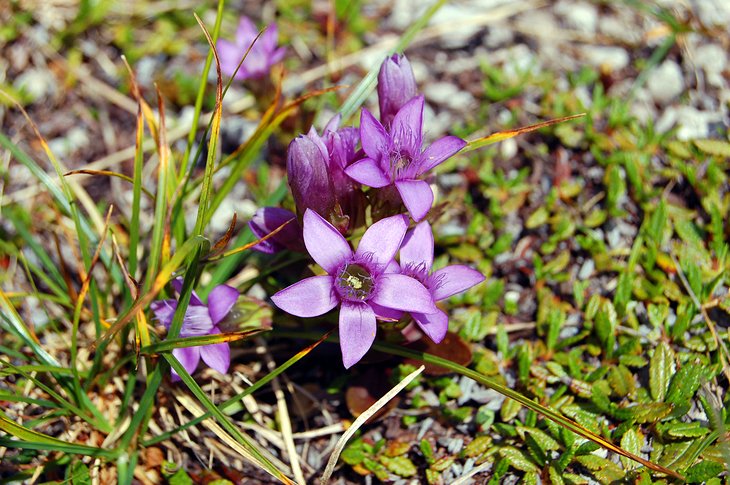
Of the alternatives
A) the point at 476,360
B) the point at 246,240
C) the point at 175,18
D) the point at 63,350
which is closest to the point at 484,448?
the point at 476,360

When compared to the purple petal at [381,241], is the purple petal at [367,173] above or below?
above

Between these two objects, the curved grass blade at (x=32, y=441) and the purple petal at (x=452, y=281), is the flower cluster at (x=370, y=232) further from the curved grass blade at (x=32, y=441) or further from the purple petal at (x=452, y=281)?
the curved grass blade at (x=32, y=441)

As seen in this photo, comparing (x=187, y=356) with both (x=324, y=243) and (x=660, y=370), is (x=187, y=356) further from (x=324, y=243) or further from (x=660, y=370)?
(x=660, y=370)

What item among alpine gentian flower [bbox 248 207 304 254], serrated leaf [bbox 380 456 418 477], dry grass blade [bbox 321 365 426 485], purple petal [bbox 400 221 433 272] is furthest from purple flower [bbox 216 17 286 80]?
serrated leaf [bbox 380 456 418 477]

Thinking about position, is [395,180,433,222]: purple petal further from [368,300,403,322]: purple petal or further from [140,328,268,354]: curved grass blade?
[140,328,268,354]: curved grass blade

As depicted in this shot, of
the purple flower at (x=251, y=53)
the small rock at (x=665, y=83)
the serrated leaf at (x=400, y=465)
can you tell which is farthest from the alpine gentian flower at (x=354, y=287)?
the small rock at (x=665, y=83)

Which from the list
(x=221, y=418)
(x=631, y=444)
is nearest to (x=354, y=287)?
(x=221, y=418)

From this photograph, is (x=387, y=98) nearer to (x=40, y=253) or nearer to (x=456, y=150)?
(x=456, y=150)
